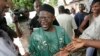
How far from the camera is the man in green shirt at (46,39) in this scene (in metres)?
4.02

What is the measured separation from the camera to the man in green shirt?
4020 millimetres

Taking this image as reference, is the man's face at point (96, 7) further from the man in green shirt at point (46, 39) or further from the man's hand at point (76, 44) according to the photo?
the man's hand at point (76, 44)

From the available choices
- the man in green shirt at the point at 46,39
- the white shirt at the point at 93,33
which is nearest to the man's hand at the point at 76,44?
the white shirt at the point at 93,33

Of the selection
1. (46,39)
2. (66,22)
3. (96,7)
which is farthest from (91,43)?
(66,22)

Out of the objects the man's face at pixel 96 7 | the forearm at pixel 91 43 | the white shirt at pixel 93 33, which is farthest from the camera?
the man's face at pixel 96 7

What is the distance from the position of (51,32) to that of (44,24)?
15 cm

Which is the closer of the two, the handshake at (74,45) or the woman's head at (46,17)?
the handshake at (74,45)

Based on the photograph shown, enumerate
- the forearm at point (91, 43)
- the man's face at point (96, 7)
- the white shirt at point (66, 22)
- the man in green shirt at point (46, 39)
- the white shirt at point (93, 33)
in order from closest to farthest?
the forearm at point (91, 43), the white shirt at point (93, 33), the man in green shirt at point (46, 39), the man's face at point (96, 7), the white shirt at point (66, 22)

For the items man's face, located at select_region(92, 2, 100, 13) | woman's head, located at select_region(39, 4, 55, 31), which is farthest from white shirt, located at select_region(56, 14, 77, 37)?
woman's head, located at select_region(39, 4, 55, 31)

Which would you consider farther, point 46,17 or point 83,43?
point 46,17

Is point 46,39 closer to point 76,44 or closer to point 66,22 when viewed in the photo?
point 76,44

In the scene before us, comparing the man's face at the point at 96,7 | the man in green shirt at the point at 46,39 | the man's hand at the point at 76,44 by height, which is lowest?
the man in green shirt at the point at 46,39

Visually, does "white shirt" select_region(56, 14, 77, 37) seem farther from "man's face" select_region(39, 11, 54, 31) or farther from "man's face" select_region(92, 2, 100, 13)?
"man's face" select_region(39, 11, 54, 31)

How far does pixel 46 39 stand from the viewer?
13.2 feet
